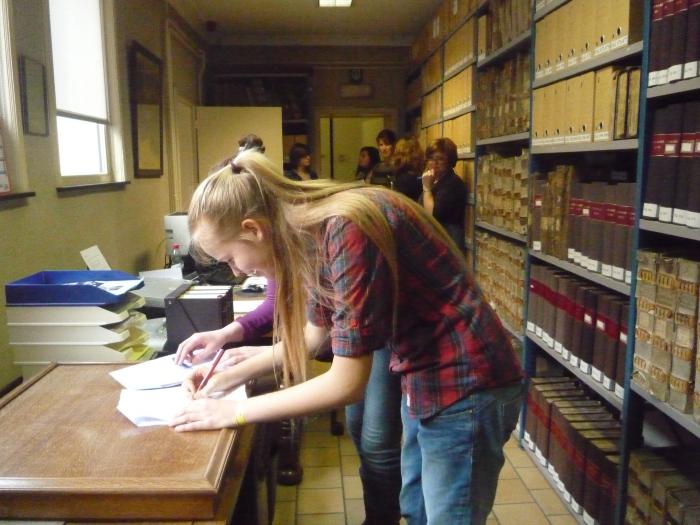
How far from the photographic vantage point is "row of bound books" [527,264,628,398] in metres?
1.90

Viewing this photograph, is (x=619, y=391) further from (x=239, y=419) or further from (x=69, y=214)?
(x=69, y=214)

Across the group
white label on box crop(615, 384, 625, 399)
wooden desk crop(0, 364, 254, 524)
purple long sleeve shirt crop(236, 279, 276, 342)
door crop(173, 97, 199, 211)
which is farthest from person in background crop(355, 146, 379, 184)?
wooden desk crop(0, 364, 254, 524)

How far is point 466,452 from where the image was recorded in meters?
1.03

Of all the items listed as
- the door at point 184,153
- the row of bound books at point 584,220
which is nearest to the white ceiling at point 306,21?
the door at point 184,153

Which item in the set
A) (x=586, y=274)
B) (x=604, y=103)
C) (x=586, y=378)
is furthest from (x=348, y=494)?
(x=604, y=103)

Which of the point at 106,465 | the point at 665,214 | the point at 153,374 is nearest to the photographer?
the point at 106,465

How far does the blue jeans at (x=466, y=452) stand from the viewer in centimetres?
102

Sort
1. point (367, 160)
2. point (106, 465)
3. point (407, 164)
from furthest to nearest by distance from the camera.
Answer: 1. point (367, 160)
2. point (407, 164)
3. point (106, 465)

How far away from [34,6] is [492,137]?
219cm

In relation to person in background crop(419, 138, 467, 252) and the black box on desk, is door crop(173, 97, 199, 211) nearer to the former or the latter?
person in background crop(419, 138, 467, 252)

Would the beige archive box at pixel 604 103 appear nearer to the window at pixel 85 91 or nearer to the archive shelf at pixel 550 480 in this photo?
the archive shelf at pixel 550 480

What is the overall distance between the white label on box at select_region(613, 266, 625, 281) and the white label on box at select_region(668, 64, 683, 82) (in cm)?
60

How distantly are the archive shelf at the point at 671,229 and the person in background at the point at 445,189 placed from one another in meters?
1.96

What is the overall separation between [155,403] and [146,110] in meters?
2.76
